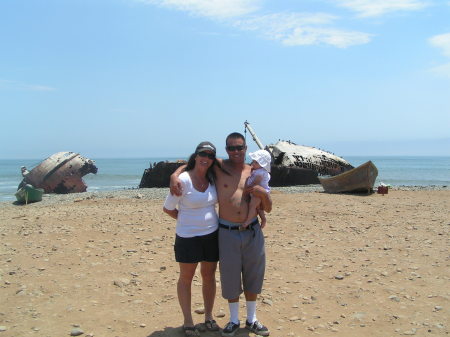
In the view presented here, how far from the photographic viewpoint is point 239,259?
3848mm

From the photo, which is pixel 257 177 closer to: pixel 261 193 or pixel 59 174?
pixel 261 193

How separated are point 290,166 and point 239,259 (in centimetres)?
2017

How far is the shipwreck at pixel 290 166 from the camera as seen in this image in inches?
874

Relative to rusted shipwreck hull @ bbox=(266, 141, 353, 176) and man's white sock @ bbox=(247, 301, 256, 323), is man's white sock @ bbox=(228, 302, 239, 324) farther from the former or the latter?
rusted shipwreck hull @ bbox=(266, 141, 353, 176)

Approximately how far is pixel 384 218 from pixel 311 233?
2.29 meters

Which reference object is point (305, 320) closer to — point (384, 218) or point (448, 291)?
point (448, 291)

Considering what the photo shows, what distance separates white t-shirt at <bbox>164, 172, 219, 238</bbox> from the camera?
3.74 m

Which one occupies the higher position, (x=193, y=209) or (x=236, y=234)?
(x=193, y=209)

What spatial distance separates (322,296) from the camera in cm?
498

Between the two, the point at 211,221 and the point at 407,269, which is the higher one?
the point at 211,221

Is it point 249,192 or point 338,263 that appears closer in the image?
point 249,192

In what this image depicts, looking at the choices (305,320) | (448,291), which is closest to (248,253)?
(305,320)

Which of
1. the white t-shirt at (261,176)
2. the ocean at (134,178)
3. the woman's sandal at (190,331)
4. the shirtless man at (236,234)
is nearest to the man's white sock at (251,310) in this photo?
the shirtless man at (236,234)

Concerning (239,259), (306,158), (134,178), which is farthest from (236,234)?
(134,178)
